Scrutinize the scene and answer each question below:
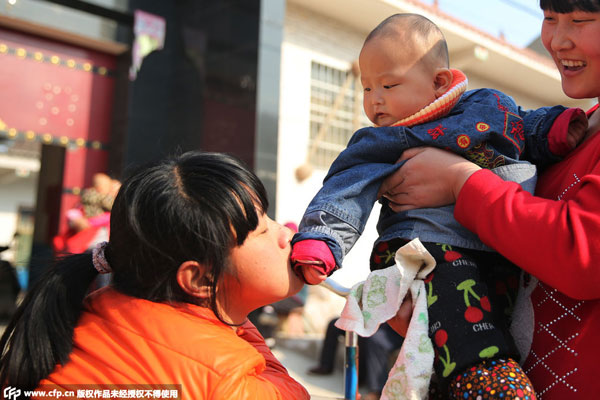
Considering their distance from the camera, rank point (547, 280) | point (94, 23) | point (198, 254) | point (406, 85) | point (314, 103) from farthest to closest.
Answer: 1. point (314, 103)
2. point (94, 23)
3. point (406, 85)
4. point (198, 254)
5. point (547, 280)

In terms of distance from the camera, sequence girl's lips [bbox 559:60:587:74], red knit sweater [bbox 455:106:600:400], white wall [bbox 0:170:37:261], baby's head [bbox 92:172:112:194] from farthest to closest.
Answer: white wall [bbox 0:170:37:261] → baby's head [bbox 92:172:112:194] → girl's lips [bbox 559:60:587:74] → red knit sweater [bbox 455:106:600:400]

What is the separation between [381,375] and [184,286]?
12.3 feet

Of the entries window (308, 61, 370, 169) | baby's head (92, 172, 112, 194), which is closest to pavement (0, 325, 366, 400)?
baby's head (92, 172, 112, 194)

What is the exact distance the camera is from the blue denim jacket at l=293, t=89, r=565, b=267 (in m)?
1.28

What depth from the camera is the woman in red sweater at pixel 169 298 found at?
3.71 ft

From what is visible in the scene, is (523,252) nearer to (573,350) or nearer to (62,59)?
(573,350)

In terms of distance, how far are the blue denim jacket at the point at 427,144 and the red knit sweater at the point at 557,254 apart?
0.12 m

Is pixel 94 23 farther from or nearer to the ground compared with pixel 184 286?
farther from the ground

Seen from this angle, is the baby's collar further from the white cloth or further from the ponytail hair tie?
the ponytail hair tie

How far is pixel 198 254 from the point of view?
1242 millimetres

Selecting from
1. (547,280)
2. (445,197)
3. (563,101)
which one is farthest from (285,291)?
(563,101)

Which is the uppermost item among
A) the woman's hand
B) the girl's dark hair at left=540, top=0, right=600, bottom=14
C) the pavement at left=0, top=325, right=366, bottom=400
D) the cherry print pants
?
the girl's dark hair at left=540, top=0, right=600, bottom=14

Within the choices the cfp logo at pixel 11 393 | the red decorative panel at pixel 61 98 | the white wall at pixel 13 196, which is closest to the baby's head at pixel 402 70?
the cfp logo at pixel 11 393

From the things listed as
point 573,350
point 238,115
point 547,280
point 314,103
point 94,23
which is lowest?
point 573,350
